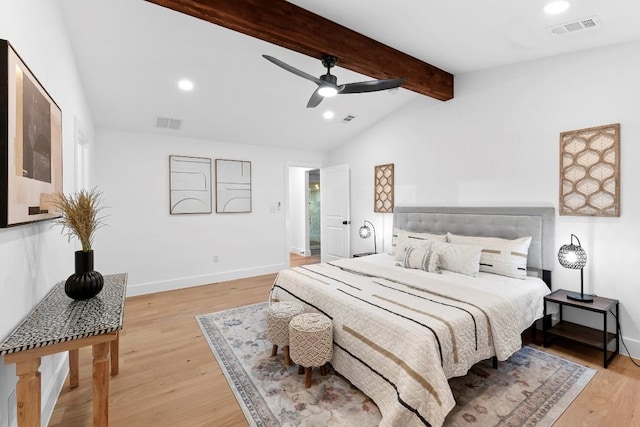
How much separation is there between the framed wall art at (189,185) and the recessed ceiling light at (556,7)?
15.0 feet

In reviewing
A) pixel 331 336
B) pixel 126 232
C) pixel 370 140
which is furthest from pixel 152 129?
pixel 331 336

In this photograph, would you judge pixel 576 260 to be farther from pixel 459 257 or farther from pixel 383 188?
pixel 383 188

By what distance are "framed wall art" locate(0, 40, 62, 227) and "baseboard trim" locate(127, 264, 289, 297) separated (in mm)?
2875

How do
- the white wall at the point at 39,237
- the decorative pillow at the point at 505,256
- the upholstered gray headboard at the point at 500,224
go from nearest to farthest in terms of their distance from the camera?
the white wall at the point at 39,237 < the decorative pillow at the point at 505,256 < the upholstered gray headboard at the point at 500,224

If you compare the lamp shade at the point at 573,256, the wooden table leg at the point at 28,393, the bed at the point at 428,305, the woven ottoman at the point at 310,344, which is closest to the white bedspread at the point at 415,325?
the bed at the point at 428,305

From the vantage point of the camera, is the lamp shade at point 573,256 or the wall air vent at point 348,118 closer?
the lamp shade at point 573,256

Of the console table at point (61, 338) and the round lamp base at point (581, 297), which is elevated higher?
the console table at point (61, 338)

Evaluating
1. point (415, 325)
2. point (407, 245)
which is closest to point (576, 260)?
point (407, 245)

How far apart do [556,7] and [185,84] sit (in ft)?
11.7

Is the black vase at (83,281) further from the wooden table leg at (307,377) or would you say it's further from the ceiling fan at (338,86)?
the ceiling fan at (338,86)

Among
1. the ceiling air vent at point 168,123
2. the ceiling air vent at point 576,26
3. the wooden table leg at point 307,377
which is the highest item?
the ceiling air vent at point 576,26

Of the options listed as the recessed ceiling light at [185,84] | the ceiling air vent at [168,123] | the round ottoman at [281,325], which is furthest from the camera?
the ceiling air vent at [168,123]

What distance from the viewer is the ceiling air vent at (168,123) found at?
4293 mm

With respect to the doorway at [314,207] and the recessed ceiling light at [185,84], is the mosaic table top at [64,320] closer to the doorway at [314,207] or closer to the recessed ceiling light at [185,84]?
the recessed ceiling light at [185,84]
